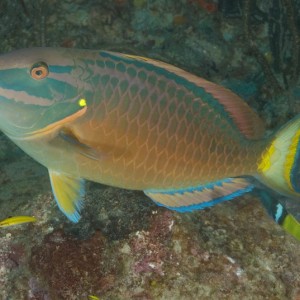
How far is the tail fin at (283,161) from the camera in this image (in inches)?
89.4

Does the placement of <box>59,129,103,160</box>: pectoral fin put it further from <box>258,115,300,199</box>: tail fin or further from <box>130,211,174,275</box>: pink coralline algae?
<box>258,115,300,199</box>: tail fin

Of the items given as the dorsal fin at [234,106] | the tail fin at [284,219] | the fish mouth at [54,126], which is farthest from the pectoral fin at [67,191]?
the tail fin at [284,219]

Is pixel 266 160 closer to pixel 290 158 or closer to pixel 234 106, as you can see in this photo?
pixel 290 158

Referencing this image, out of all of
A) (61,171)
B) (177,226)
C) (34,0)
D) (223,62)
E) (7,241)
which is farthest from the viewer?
(34,0)

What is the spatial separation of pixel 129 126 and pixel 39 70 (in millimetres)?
580

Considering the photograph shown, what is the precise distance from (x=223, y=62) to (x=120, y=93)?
3826 millimetres

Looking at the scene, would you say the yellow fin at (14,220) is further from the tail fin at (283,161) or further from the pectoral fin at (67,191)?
the tail fin at (283,161)

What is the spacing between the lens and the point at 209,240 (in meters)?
2.68

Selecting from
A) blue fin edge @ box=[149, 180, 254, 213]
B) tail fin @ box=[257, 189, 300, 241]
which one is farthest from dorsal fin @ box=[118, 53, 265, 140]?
tail fin @ box=[257, 189, 300, 241]

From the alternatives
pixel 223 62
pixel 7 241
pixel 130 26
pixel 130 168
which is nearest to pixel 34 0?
pixel 130 26

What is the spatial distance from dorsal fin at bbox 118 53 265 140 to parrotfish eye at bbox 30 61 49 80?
0.69 metres

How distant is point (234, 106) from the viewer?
2283 mm

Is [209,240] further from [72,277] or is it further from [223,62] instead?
[223,62]

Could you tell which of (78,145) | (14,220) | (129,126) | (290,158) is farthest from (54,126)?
(290,158)
